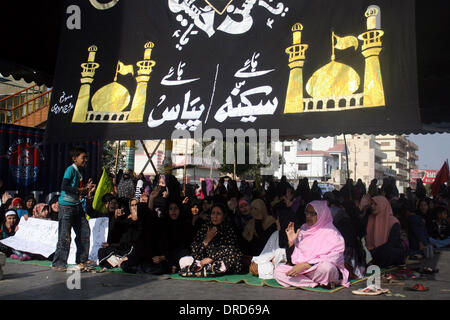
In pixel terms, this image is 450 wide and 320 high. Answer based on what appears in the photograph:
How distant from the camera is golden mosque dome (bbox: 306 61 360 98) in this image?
422cm

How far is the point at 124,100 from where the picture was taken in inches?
218

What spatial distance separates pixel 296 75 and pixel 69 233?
3.86m

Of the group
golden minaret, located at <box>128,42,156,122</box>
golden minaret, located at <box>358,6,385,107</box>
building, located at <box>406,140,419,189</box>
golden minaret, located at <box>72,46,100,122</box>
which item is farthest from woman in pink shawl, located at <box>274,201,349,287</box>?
building, located at <box>406,140,419,189</box>

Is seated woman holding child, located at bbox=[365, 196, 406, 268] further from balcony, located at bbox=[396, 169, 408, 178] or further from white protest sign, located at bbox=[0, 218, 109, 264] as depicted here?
balcony, located at bbox=[396, 169, 408, 178]

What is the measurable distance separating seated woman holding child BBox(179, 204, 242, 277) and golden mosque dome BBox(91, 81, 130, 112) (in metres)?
1.95

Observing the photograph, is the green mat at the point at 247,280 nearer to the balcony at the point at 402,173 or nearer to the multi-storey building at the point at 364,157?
the multi-storey building at the point at 364,157

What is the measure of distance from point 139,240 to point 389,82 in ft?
13.3

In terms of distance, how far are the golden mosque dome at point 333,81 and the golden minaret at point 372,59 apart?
0.13 meters

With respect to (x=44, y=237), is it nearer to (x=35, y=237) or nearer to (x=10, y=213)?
(x=35, y=237)

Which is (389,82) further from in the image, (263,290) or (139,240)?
(139,240)

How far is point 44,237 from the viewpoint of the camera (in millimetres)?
7367

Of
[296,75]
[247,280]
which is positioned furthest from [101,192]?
[296,75]

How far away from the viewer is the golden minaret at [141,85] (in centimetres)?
536

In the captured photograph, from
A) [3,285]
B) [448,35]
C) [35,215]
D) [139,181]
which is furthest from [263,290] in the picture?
[139,181]
